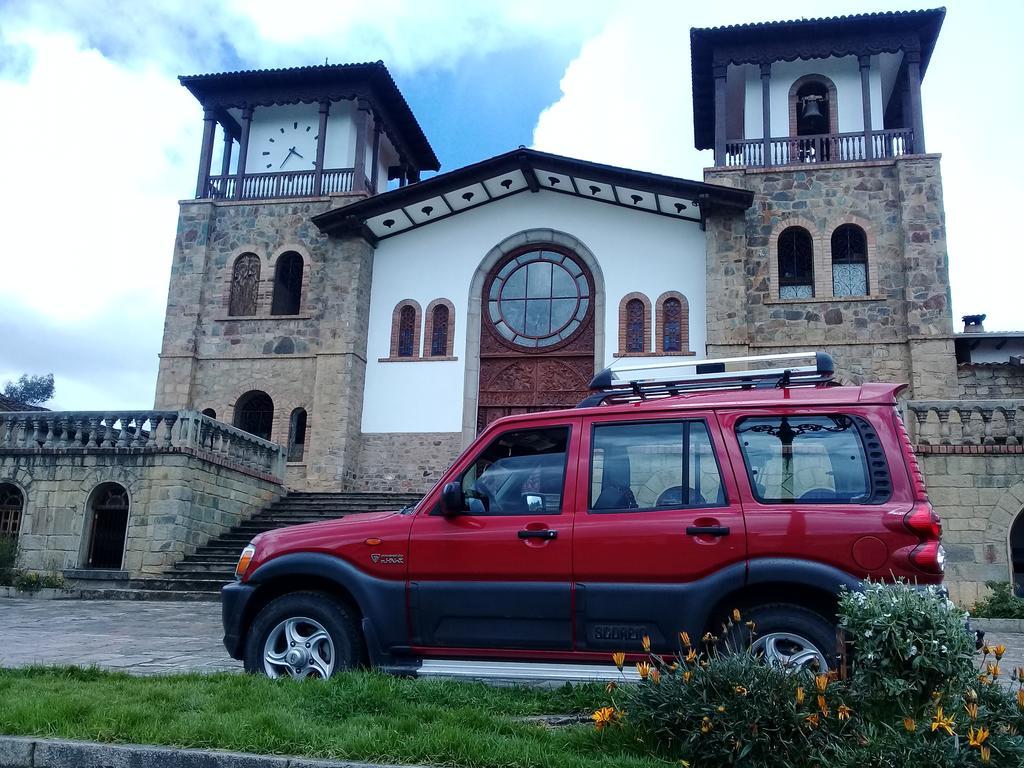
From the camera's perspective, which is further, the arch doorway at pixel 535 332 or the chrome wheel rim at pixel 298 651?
the arch doorway at pixel 535 332

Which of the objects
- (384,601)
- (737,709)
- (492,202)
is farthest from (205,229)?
(737,709)

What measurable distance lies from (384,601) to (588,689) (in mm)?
1376

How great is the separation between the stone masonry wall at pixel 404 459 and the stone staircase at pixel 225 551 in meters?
1.51

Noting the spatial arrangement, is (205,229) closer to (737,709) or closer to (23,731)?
(23,731)

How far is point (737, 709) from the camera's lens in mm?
3857

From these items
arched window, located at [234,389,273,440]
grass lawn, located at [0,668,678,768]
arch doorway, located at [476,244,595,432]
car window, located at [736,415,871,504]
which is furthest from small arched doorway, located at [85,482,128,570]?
car window, located at [736,415,871,504]

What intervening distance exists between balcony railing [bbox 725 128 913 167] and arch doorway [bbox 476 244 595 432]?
467 cm

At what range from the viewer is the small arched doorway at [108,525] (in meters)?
16.9

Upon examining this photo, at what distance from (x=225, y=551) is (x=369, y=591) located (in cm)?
1206

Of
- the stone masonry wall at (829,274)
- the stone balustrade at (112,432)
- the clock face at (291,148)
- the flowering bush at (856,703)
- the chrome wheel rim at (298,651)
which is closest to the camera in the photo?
the flowering bush at (856,703)

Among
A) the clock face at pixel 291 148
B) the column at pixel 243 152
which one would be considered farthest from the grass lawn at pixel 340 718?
the clock face at pixel 291 148

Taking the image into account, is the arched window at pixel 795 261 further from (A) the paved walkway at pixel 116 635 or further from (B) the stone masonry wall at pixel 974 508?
(A) the paved walkway at pixel 116 635

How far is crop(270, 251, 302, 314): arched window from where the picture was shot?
24.0 metres

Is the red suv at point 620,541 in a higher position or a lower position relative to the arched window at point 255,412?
lower
